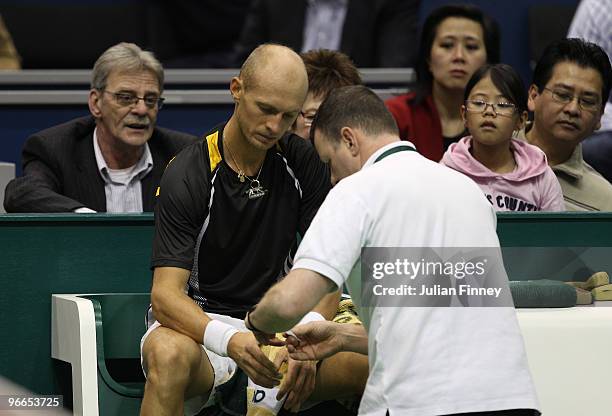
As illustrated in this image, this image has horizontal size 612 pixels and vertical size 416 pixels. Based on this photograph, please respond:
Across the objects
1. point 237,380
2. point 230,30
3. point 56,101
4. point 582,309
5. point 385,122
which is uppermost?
point 230,30

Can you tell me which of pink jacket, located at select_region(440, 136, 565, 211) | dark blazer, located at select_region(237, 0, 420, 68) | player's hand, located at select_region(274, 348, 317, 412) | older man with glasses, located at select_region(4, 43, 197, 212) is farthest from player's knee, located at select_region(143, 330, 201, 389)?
dark blazer, located at select_region(237, 0, 420, 68)

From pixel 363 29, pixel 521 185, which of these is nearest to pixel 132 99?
pixel 521 185

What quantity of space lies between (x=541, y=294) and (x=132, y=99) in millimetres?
1945

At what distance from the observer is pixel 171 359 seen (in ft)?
12.2

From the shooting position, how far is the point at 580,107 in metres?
5.09

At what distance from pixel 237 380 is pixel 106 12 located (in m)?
4.11

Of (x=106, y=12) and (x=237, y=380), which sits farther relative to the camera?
(x=106, y=12)

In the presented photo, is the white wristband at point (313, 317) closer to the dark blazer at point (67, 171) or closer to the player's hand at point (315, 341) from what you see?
the player's hand at point (315, 341)

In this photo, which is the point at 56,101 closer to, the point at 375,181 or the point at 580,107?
the point at 580,107

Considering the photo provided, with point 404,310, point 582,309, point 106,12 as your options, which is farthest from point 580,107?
point 106,12

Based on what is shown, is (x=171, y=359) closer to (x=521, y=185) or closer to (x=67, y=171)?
(x=67, y=171)

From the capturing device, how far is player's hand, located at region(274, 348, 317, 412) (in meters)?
3.79

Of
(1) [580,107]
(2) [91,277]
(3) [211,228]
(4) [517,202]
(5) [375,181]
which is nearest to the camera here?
(5) [375,181]

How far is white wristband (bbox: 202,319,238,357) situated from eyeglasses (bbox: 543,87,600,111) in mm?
1967
